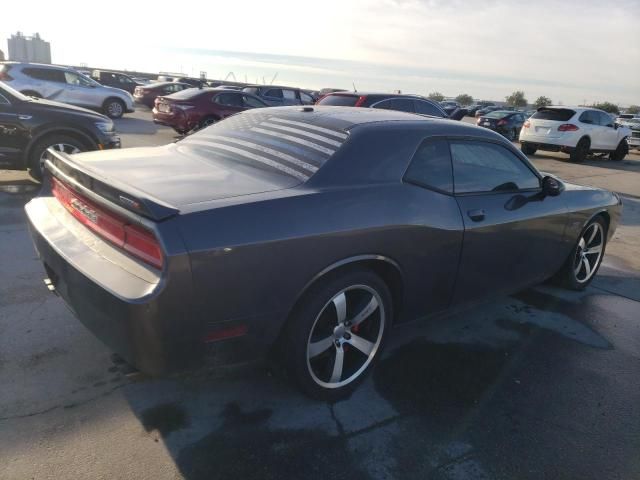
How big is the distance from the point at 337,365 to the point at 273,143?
4.72ft

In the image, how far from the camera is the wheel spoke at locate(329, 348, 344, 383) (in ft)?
9.03

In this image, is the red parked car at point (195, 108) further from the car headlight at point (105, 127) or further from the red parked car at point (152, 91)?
the red parked car at point (152, 91)

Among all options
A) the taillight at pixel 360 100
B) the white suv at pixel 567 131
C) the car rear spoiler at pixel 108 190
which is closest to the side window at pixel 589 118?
A: the white suv at pixel 567 131

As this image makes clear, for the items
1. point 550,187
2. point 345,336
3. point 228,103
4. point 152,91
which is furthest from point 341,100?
point 152,91

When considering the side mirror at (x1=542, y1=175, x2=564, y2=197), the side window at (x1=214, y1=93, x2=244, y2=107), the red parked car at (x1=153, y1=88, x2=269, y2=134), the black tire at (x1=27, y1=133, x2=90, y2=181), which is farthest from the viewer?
the side window at (x1=214, y1=93, x2=244, y2=107)

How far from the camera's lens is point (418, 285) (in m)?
2.99

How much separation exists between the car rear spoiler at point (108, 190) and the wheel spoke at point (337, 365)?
123 centimetres

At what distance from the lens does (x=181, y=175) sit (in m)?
2.74

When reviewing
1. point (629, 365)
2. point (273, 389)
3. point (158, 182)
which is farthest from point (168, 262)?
point (629, 365)

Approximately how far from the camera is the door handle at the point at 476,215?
3.18 meters

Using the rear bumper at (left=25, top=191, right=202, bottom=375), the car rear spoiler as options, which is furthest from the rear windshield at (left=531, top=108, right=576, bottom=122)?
the rear bumper at (left=25, top=191, right=202, bottom=375)

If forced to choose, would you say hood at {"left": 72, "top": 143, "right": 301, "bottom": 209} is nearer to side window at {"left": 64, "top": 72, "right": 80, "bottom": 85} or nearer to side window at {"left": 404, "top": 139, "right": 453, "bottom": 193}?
side window at {"left": 404, "top": 139, "right": 453, "bottom": 193}

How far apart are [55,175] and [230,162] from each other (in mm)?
1069

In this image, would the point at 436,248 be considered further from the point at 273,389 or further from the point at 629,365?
the point at 629,365
